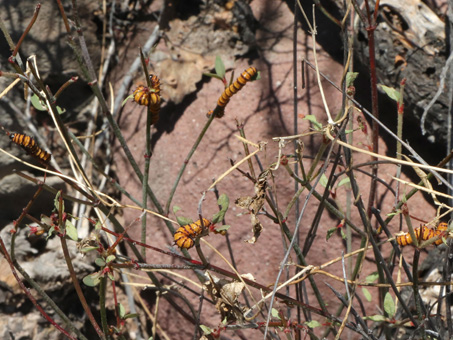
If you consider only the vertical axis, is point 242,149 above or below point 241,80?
below

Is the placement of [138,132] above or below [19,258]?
above

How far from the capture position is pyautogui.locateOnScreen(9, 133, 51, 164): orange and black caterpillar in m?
1.66

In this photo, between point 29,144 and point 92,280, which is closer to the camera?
point 92,280

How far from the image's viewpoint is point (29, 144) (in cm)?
168

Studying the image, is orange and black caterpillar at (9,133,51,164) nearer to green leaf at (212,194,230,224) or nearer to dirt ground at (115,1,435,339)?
green leaf at (212,194,230,224)

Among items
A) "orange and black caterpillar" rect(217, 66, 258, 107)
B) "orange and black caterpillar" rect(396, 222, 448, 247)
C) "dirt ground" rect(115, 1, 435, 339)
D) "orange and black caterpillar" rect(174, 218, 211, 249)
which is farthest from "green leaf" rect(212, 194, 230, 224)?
"dirt ground" rect(115, 1, 435, 339)

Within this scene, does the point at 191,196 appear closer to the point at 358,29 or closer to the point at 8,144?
the point at 8,144

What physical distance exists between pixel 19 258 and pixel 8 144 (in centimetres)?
57

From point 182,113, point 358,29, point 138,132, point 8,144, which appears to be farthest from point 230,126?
point 8,144

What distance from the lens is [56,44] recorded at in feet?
9.40

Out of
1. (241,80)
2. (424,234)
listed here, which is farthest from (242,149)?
(424,234)

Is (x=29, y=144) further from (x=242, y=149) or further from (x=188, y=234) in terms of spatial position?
(x=242, y=149)

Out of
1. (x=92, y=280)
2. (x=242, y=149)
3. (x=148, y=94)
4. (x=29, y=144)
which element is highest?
(x=148, y=94)

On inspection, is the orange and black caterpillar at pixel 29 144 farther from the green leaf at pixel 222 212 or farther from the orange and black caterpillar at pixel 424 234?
the orange and black caterpillar at pixel 424 234
